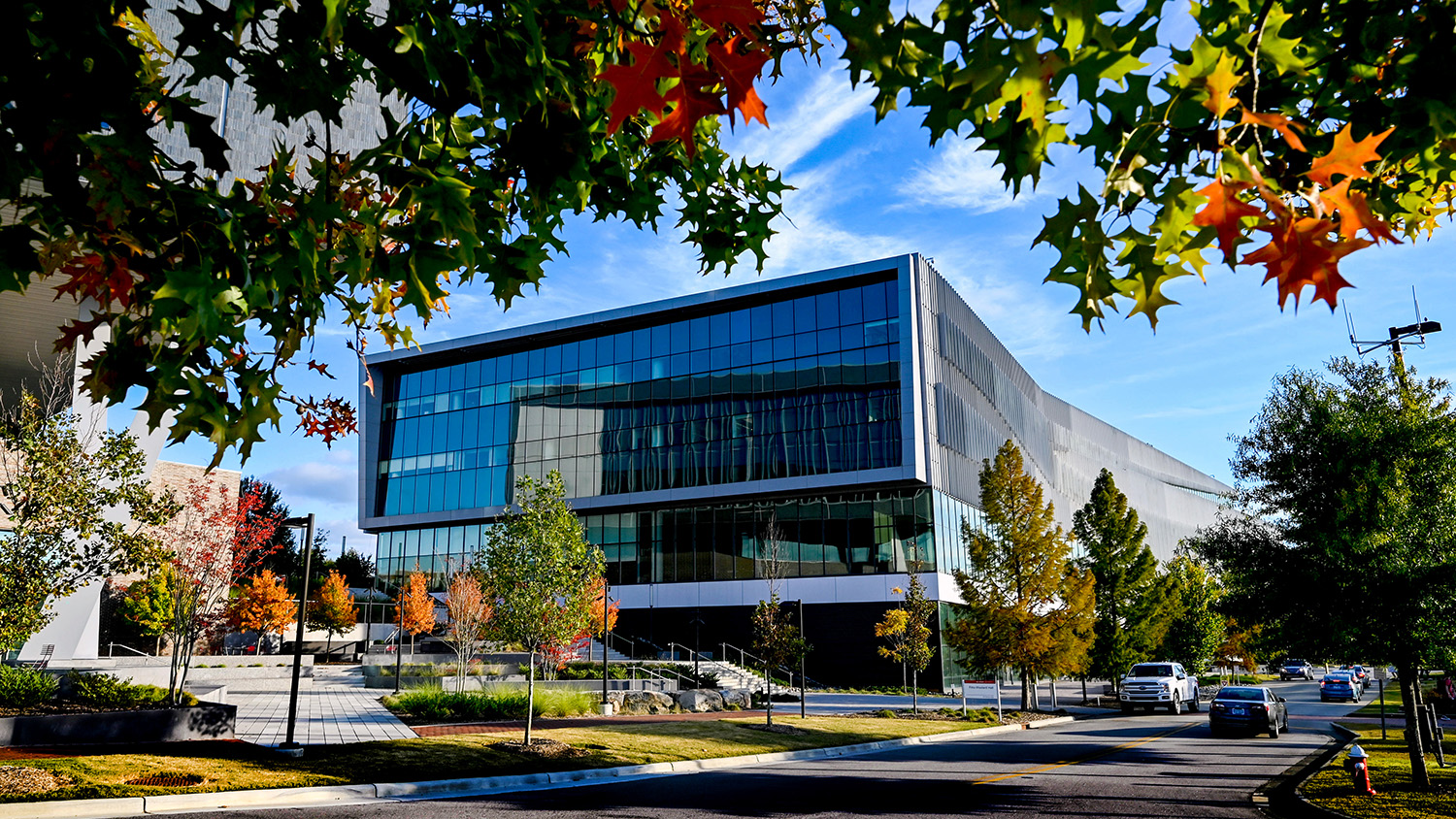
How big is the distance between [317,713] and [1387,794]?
21.4 metres

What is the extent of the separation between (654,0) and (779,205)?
9.49 feet

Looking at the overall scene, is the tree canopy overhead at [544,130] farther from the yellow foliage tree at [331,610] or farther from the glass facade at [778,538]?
the yellow foliage tree at [331,610]

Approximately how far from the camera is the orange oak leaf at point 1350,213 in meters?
2.10

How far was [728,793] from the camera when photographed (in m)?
12.3

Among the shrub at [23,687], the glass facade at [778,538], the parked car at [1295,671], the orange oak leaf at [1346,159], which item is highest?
the glass facade at [778,538]

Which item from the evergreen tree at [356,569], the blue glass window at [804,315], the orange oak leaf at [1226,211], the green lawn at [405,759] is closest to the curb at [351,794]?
the green lawn at [405,759]

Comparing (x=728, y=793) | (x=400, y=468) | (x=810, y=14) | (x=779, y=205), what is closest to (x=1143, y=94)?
(x=810, y=14)

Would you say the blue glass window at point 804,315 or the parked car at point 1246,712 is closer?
the parked car at point 1246,712

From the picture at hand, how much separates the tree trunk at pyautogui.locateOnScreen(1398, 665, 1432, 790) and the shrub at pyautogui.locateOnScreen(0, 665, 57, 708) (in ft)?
73.4

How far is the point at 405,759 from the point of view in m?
14.0

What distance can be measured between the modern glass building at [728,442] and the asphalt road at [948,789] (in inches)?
895

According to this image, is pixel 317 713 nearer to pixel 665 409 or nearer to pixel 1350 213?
pixel 1350 213

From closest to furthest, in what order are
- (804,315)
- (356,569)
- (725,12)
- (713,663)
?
(725,12)
(713,663)
(804,315)
(356,569)

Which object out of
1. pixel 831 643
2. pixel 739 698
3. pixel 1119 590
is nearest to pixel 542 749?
pixel 739 698
